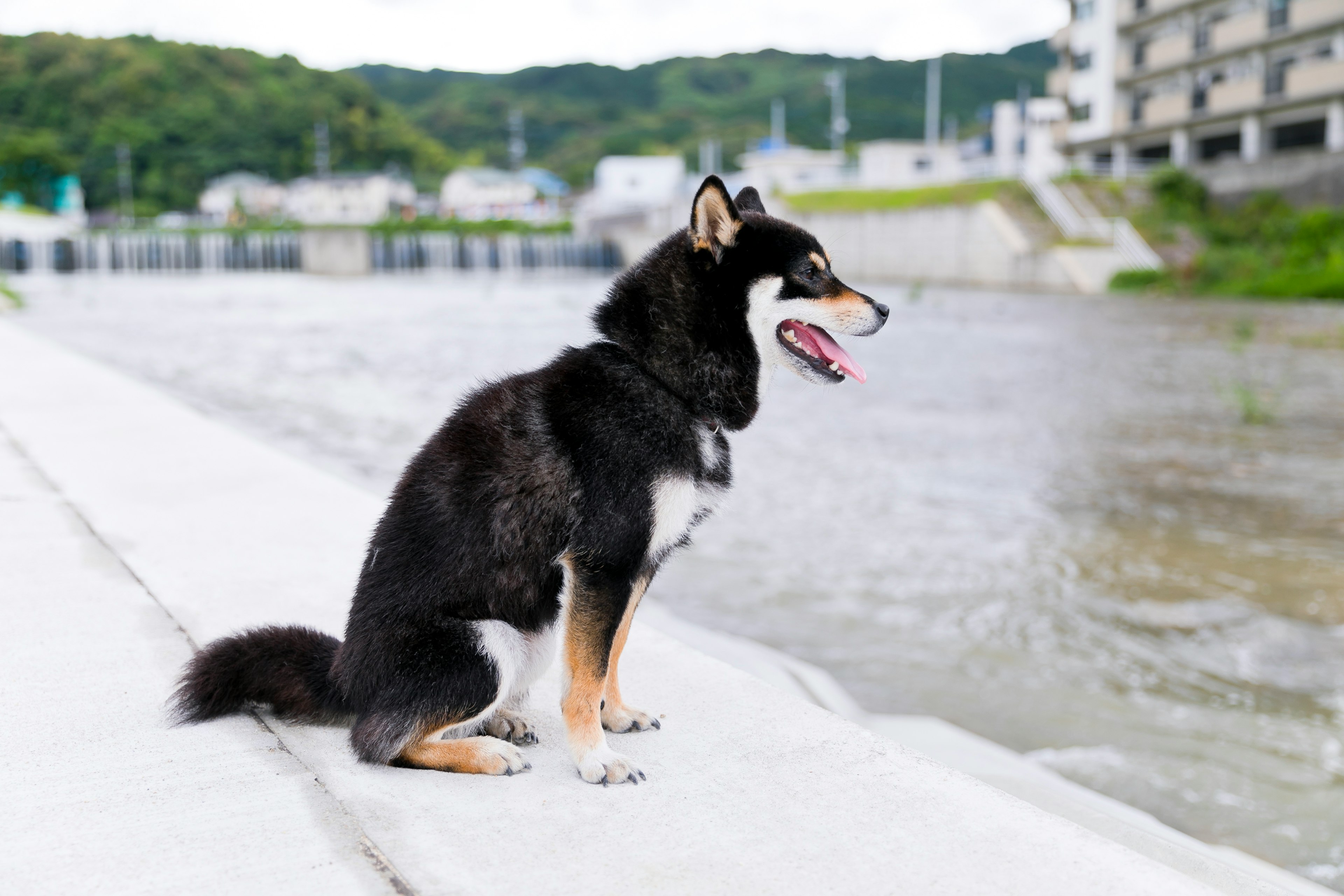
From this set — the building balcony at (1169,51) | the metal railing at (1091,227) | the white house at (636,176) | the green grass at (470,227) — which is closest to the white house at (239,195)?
the white house at (636,176)

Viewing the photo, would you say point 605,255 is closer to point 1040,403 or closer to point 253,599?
point 1040,403

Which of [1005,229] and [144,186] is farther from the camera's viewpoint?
[144,186]

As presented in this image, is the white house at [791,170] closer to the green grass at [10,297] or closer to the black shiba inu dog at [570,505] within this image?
the green grass at [10,297]

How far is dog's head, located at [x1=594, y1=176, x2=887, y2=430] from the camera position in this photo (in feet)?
7.40

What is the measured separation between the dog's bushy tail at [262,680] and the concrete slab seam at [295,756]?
0.27 feet

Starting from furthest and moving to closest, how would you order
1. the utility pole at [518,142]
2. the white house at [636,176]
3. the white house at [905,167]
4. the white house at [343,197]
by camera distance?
the utility pole at [518,142] < the white house at [343,197] < the white house at [636,176] < the white house at [905,167]

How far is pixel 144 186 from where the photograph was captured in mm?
94250

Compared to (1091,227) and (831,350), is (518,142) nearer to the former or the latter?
(1091,227)

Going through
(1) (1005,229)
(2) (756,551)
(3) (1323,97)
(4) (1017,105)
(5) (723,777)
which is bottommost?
(2) (756,551)

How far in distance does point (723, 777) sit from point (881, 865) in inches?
18.1

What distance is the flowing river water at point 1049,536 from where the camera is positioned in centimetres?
399

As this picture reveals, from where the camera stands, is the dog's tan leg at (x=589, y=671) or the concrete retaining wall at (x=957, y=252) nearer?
the dog's tan leg at (x=589, y=671)

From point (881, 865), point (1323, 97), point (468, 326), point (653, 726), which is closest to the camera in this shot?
point (881, 865)

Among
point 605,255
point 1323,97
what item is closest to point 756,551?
point 1323,97
